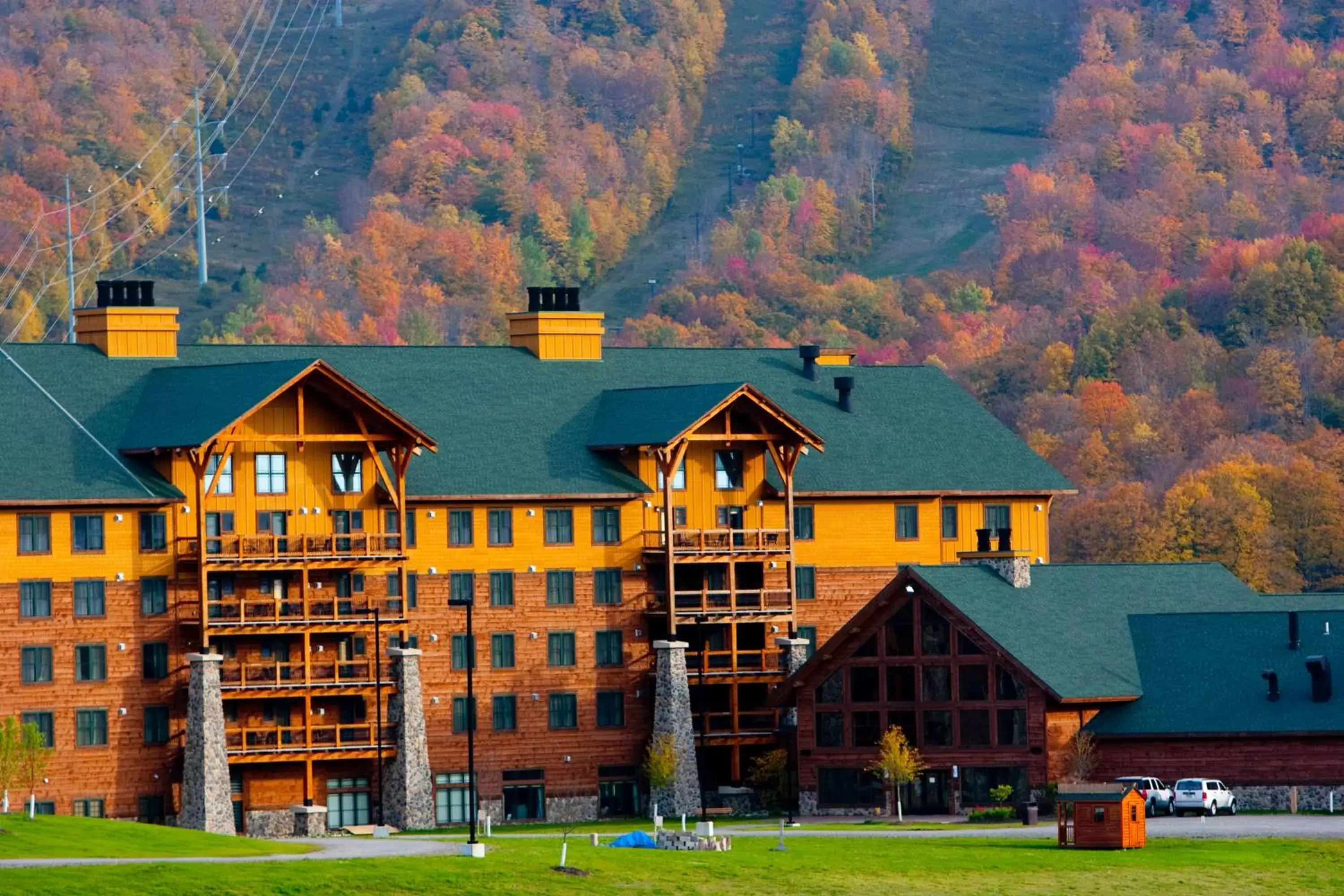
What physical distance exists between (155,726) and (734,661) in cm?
1883

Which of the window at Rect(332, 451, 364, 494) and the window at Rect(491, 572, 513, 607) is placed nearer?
the window at Rect(332, 451, 364, 494)

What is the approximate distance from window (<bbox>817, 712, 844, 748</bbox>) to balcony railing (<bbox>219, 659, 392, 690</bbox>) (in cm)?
1319

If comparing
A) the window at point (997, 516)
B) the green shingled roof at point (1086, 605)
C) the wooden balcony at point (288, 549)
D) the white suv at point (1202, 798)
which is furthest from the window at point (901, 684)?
the wooden balcony at point (288, 549)

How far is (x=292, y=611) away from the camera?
9762 cm

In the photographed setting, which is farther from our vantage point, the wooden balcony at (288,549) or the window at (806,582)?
the window at (806,582)

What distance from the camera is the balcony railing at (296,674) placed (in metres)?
95.9

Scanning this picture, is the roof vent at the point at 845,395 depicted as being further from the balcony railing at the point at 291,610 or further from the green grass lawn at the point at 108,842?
the green grass lawn at the point at 108,842

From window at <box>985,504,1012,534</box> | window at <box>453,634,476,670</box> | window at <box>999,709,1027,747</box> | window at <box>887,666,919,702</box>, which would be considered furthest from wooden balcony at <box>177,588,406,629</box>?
window at <box>985,504,1012,534</box>

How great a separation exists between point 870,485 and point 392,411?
17778mm

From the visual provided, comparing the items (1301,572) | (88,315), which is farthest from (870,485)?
(1301,572)

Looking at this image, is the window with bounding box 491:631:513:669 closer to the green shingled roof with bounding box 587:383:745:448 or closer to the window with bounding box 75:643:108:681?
the green shingled roof with bounding box 587:383:745:448

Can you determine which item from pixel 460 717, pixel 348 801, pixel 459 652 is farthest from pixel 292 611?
pixel 460 717

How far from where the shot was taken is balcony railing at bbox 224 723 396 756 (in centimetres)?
9581

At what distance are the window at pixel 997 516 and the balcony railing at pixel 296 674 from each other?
22541mm
